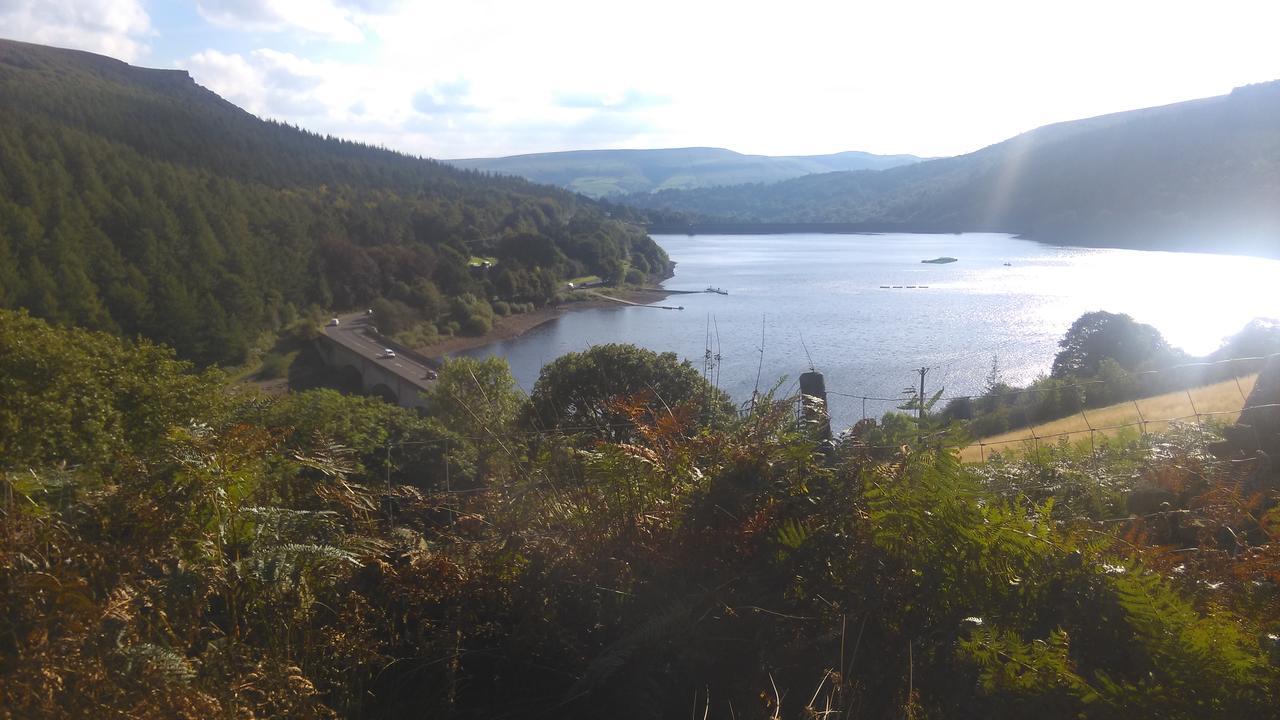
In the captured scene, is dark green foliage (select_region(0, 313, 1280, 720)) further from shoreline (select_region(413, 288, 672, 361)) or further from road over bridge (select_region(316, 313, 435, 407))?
shoreline (select_region(413, 288, 672, 361))

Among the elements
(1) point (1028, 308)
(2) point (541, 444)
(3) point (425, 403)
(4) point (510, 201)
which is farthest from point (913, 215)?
(2) point (541, 444)

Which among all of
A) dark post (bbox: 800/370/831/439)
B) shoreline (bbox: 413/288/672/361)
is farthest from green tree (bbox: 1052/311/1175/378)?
shoreline (bbox: 413/288/672/361)

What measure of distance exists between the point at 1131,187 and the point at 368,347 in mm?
73089

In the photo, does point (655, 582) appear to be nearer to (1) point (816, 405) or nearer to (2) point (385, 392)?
(1) point (816, 405)

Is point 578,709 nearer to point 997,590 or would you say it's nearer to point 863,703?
point 863,703

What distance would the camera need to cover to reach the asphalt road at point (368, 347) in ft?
93.8

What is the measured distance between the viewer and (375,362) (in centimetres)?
3167

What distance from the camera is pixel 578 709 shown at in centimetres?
176

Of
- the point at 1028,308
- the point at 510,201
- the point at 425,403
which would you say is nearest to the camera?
the point at 425,403

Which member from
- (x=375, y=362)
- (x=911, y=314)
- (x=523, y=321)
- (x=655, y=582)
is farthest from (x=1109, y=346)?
→ (x=523, y=321)

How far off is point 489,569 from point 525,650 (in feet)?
0.80

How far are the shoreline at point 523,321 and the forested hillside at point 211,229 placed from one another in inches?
78.0

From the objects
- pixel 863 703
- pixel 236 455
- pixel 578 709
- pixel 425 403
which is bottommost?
pixel 425 403

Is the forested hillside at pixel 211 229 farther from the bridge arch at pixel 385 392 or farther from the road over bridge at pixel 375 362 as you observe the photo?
the bridge arch at pixel 385 392
